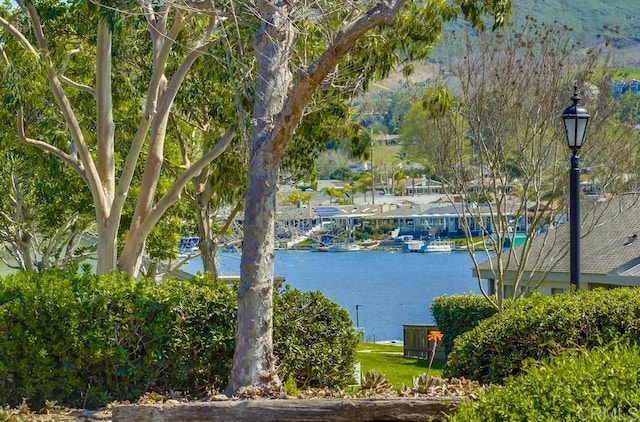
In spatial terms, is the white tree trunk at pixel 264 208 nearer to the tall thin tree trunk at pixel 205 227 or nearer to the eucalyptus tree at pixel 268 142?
the eucalyptus tree at pixel 268 142

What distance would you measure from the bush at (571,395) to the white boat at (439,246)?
90.2 metres

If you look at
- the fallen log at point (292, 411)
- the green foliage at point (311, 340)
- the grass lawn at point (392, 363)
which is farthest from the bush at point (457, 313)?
the fallen log at point (292, 411)

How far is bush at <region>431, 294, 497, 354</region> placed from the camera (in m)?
27.8

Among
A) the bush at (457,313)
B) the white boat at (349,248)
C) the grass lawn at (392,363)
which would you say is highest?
the white boat at (349,248)

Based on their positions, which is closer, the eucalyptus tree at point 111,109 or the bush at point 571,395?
the bush at point 571,395

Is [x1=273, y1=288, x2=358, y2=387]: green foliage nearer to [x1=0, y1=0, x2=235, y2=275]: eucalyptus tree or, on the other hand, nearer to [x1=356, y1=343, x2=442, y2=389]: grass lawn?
[x1=0, y1=0, x2=235, y2=275]: eucalyptus tree

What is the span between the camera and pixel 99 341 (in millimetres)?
9773

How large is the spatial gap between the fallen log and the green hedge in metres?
1.44

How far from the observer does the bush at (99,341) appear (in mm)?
9828

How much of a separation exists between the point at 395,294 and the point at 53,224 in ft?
137

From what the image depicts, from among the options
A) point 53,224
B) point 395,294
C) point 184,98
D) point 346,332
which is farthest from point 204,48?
point 395,294

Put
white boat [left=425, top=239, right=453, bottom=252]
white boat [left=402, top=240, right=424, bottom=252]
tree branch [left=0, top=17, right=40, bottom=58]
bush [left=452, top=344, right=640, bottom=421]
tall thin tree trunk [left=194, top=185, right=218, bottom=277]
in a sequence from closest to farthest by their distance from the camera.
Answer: bush [left=452, top=344, right=640, bottom=421] → tree branch [left=0, top=17, right=40, bottom=58] → tall thin tree trunk [left=194, top=185, right=218, bottom=277] → white boat [left=425, top=239, right=453, bottom=252] → white boat [left=402, top=240, right=424, bottom=252]

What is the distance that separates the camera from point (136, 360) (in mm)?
9922

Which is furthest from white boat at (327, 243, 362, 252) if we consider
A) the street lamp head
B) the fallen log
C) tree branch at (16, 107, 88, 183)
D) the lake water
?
the fallen log
